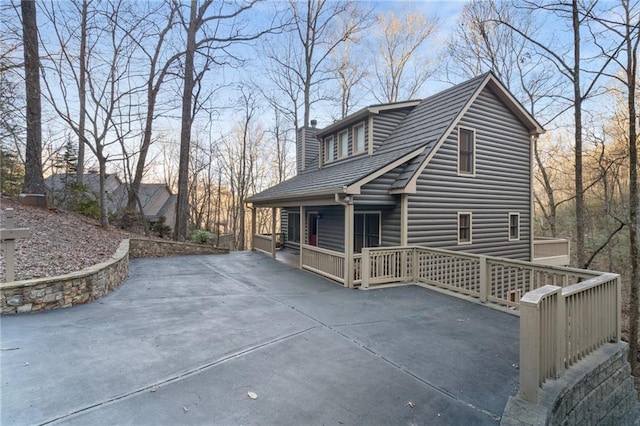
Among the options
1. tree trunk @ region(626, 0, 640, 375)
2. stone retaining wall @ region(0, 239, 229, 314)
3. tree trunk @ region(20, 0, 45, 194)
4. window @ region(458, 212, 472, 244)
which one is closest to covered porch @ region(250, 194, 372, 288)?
window @ region(458, 212, 472, 244)

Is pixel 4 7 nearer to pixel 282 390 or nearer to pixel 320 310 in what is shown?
pixel 320 310

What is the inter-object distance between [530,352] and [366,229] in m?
6.90

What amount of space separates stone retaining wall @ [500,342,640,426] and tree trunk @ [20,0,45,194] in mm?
13394

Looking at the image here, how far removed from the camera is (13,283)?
15.5 feet

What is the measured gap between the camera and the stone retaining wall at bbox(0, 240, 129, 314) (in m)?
4.67

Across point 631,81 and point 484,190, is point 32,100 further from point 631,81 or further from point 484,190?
point 631,81

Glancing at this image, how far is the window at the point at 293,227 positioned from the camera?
13991mm

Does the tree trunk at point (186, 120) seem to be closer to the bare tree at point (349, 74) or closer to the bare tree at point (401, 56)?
the bare tree at point (349, 74)

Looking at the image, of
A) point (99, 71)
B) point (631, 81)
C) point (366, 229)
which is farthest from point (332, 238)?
point (99, 71)

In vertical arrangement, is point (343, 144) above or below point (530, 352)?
above

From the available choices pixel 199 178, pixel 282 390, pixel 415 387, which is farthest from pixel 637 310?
pixel 199 178

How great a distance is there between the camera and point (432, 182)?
28.4 ft

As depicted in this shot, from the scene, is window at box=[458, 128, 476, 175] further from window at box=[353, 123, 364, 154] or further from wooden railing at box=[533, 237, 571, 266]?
wooden railing at box=[533, 237, 571, 266]

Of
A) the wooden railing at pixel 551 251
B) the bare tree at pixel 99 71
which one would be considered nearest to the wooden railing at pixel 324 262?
the bare tree at pixel 99 71
